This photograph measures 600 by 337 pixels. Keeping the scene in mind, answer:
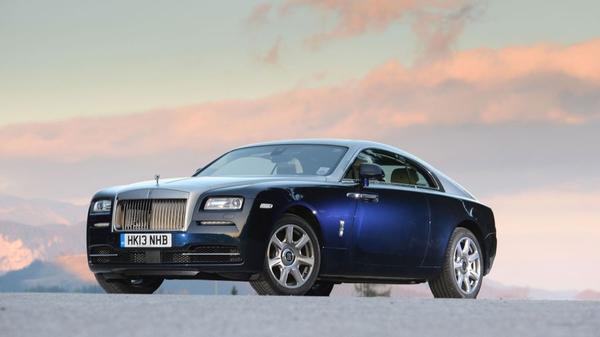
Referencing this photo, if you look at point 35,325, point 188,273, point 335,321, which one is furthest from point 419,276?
point 35,325

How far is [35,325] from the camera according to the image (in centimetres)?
698

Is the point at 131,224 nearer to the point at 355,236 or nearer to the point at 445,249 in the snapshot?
the point at 355,236

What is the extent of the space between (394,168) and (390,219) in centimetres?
101

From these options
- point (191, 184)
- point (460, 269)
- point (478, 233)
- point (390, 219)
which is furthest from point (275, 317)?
point (478, 233)

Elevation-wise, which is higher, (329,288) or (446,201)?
(446,201)

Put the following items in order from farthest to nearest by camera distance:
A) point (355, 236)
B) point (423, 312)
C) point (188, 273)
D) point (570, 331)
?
point (355, 236) < point (188, 273) < point (423, 312) < point (570, 331)

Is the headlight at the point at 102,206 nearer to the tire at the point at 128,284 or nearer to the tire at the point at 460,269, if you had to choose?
the tire at the point at 128,284

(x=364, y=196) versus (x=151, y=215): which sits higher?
(x=364, y=196)

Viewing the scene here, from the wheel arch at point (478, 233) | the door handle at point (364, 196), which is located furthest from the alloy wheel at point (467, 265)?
the door handle at point (364, 196)

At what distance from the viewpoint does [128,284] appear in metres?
12.4

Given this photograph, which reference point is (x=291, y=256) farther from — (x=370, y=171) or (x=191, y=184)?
(x=370, y=171)

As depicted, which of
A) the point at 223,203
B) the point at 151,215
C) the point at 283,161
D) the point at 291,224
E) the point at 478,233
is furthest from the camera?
the point at 478,233

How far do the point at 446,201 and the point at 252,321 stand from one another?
6.78 m

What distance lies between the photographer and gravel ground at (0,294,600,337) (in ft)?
22.2
